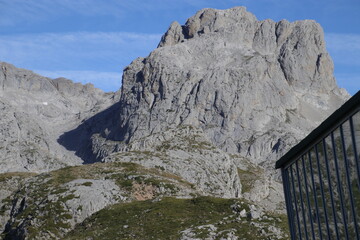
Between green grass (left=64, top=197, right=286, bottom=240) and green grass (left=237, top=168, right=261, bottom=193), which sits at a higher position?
green grass (left=237, top=168, right=261, bottom=193)

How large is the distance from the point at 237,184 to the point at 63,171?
4083 centimetres

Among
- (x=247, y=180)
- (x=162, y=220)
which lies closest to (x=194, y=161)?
(x=162, y=220)

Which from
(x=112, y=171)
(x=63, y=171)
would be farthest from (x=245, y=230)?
(x=63, y=171)

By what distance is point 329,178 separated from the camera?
13211 mm

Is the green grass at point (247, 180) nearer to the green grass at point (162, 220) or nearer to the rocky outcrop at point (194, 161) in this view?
the rocky outcrop at point (194, 161)

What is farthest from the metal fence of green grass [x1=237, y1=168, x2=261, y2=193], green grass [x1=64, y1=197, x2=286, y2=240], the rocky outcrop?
green grass [x1=237, y1=168, x2=261, y2=193]

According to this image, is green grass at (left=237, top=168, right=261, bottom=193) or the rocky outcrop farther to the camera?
green grass at (left=237, top=168, right=261, bottom=193)

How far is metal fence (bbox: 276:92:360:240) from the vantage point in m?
12.2

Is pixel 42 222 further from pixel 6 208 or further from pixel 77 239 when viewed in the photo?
pixel 6 208

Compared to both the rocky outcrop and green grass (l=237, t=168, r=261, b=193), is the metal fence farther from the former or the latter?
green grass (l=237, t=168, r=261, b=193)

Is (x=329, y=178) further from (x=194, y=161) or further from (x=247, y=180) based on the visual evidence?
(x=247, y=180)

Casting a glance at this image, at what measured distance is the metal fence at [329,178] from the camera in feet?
40.2

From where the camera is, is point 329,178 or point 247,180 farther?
point 247,180

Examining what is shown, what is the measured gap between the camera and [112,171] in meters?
65.9
